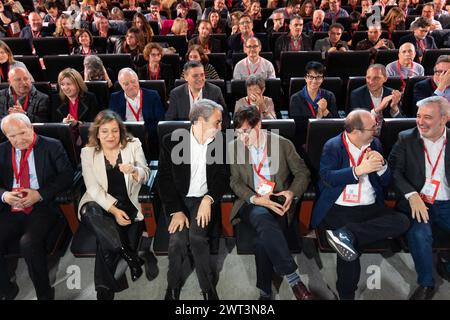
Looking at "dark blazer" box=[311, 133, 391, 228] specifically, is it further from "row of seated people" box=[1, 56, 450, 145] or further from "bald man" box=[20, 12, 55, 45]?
"bald man" box=[20, 12, 55, 45]

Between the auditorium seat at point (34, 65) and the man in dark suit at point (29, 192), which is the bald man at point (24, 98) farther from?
the auditorium seat at point (34, 65)

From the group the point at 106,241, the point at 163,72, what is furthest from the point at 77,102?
the point at 106,241

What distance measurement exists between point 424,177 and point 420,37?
107 inches

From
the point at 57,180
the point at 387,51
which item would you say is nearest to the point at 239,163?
the point at 57,180

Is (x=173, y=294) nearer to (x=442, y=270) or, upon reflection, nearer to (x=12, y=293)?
(x=12, y=293)

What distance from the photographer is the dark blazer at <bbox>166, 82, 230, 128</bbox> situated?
2957 mm

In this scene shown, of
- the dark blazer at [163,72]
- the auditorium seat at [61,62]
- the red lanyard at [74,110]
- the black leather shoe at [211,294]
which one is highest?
the auditorium seat at [61,62]

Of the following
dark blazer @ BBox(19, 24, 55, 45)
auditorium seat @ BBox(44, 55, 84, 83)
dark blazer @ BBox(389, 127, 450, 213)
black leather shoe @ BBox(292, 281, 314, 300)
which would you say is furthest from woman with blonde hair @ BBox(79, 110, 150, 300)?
dark blazer @ BBox(19, 24, 55, 45)

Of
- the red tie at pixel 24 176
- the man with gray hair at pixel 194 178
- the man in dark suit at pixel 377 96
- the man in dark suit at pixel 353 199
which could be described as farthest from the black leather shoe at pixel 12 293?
the man in dark suit at pixel 377 96

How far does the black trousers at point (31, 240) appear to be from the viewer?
2.03 metres

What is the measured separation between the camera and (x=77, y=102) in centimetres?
291

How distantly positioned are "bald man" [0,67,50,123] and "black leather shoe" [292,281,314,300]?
221 cm

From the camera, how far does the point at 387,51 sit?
3828 mm

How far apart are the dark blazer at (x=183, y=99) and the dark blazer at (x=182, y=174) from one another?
707 millimetres
